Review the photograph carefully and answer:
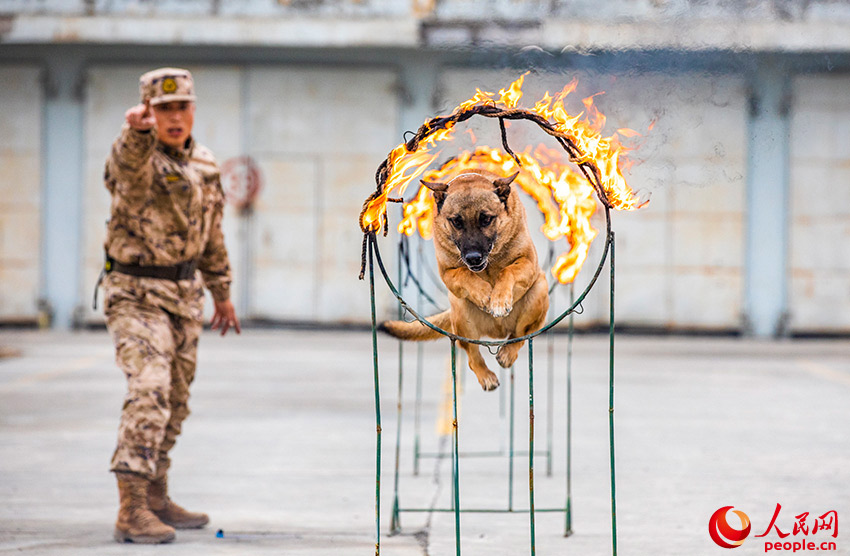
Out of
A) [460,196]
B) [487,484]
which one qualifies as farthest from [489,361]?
[460,196]

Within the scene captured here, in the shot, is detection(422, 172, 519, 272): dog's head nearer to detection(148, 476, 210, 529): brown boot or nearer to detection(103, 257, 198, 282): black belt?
detection(103, 257, 198, 282): black belt

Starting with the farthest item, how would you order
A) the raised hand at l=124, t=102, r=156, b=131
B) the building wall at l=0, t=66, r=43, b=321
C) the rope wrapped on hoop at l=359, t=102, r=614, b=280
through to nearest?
the building wall at l=0, t=66, r=43, b=321 < the raised hand at l=124, t=102, r=156, b=131 < the rope wrapped on hoop at l=359, t=102, r=614, b=280

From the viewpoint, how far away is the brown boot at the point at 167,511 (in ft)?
19.8

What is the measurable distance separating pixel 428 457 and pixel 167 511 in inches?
99.0

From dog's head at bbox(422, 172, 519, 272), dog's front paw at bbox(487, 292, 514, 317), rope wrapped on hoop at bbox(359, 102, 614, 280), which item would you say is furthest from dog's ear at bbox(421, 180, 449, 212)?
dog's front paw at bbox(487, 292, 514, 317)

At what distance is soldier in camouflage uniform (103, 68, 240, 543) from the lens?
18.4 ft

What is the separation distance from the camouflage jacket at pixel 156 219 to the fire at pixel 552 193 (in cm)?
126

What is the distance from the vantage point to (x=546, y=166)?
18.3ft

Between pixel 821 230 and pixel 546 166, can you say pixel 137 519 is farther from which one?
pixel 821 230

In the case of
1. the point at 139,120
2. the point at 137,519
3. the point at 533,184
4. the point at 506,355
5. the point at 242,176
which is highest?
the point at 242,176

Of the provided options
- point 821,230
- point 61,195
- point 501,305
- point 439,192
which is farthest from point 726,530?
point 61,195

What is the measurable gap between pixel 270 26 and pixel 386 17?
1.84 m

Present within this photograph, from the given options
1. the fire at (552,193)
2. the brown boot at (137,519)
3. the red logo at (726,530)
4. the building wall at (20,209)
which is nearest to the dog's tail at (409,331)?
the fire at (552,193)

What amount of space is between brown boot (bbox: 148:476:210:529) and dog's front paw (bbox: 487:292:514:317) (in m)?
2.52
